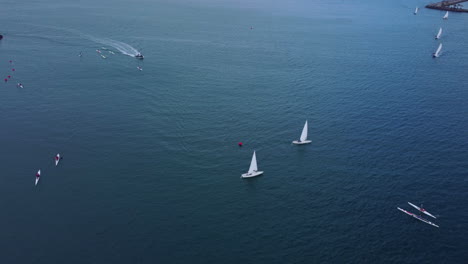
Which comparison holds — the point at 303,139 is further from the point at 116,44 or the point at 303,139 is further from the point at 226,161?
the point at 116,44

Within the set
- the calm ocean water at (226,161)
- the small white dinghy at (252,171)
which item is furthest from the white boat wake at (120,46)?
the small white dinghy at (252,171)

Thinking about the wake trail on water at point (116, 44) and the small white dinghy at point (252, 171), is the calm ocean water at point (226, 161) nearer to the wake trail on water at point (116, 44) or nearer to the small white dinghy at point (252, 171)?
the small white dinghy at point (252, 171)

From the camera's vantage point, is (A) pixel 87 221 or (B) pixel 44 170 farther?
(B) pixel 44 170

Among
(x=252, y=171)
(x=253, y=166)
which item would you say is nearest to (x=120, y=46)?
(x=252, y=171)

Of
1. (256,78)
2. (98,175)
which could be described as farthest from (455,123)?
(98,175)

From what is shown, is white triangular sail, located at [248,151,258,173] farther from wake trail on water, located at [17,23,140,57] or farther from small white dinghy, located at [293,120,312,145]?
wake trail on water, located at [17,23,140,57]

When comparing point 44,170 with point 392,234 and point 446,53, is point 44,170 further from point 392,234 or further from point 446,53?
point 446,53

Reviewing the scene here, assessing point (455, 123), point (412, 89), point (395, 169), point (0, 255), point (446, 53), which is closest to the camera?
point (0, 255)

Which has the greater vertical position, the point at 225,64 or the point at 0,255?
the point at 225,64
